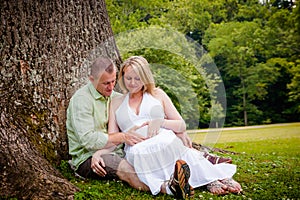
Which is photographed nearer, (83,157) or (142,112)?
(142,112)

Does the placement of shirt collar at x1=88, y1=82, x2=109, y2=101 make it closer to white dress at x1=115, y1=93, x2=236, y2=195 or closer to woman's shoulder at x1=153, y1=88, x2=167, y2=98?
white dress at x1=115, y1=93, x2=236, y2=195

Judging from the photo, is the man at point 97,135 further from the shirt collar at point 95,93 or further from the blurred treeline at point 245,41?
the blurred treeline at point 245,41

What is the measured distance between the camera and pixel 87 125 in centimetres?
361

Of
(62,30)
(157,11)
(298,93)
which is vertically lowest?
(298,93)

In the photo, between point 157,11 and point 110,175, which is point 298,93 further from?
point 110,175

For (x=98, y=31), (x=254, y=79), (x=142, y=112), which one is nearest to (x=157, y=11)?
(x=254, y=79)

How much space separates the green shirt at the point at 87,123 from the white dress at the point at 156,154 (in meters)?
0.27

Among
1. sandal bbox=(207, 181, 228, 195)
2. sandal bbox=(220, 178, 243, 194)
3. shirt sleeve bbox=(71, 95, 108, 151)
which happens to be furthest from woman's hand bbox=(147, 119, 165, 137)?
sandal bbox=(220, 178, 243, 194)

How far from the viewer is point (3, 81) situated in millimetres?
4008

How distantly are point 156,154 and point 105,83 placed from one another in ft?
2.76

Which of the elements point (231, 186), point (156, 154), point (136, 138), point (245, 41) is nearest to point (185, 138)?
point (156, 154)

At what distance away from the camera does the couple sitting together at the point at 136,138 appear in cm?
334

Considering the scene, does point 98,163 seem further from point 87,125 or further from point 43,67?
point 43,67

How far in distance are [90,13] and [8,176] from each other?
220 centimetres
